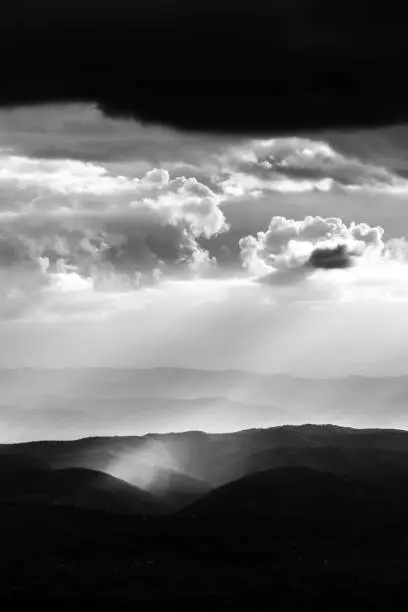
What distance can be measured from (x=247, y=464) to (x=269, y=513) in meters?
31.5

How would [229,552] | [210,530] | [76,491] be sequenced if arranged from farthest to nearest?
[76,491] → [210,530] → [229,552]

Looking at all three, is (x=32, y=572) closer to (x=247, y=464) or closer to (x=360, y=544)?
(x=360, y=544)

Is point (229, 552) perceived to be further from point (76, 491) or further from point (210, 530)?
point (76, 491)

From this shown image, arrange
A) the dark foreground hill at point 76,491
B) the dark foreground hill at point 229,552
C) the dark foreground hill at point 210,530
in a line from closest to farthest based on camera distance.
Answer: the dark foreground hill at point 229,552 < the dark foreground hill at point 210,530 < the dark foreground hill at point 76,491

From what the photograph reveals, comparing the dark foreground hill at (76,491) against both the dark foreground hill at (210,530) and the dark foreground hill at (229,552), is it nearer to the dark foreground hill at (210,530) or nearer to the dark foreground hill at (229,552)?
the dark foreground hill at (210,530)

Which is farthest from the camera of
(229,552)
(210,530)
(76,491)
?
(76,491)

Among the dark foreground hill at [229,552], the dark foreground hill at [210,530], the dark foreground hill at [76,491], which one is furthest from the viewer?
the dark foreground hill at [76,491]

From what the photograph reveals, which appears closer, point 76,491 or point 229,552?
point 229,552

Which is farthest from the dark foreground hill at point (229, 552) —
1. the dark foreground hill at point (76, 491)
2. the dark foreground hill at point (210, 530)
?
the dark foreground hill at point (76, 491)

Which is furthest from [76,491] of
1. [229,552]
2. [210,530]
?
[229,552]

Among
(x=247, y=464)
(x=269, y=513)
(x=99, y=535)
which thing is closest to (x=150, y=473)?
(x=247, y=464)

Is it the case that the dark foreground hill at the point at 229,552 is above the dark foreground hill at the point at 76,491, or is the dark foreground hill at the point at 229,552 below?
below

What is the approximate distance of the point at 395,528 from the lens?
13388 centimetres

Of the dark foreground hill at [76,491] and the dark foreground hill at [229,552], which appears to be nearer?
the dark foreground hill at [229,552]
